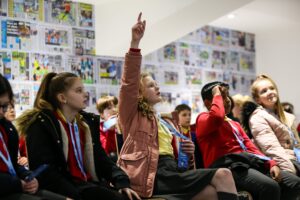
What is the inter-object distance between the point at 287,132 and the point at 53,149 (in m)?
2.13

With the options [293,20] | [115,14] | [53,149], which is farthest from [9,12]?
[293,20]

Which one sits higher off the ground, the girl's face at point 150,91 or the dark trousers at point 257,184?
the girl's face at point 150,91

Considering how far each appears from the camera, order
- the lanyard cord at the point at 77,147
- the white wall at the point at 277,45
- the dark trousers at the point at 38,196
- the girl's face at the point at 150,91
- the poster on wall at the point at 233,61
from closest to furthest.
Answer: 1. the dark trousers at the point at 38,196
2. the lanyard cord at the point at 77,147
3. the girl's face at the point at 150,91
4. the white wall at the point at 277,45
5. the poster on wall at the point at 233,61

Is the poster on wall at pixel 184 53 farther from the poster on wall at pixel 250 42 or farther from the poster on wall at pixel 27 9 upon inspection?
the poster on wall at pixel 27 9

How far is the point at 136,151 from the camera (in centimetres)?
300

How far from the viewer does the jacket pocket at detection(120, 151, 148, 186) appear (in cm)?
293

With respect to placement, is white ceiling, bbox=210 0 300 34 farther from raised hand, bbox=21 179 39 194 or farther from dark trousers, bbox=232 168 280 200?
raised hand, bbox=21 179 39 194

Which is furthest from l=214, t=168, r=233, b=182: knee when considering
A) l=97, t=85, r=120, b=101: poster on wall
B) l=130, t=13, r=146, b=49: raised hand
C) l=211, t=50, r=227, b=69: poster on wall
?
l=211, t=50, r=227, b=69: poster on wall

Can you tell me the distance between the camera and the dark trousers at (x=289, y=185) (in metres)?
3.65

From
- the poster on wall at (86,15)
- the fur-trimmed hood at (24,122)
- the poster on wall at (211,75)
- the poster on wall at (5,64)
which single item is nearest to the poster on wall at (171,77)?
the poster on wall at (211,75)

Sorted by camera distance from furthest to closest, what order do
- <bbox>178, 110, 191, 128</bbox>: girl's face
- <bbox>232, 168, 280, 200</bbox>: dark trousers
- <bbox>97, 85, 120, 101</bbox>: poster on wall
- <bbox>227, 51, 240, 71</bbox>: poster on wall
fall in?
<bbox>227, 51, 240, 71</bbox>: poster on wall < <bbox>97, 85, 120, 101</bbox>: poster on wall < <bbox>178, 110, 191, 128</bbox>: girl's face < <bbox>232, 168, 280, 200</bbox>: dark trousers

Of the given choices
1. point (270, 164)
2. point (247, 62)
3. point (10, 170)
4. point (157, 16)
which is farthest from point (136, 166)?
point (247, 62)

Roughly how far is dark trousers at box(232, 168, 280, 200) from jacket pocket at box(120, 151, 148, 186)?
78cm

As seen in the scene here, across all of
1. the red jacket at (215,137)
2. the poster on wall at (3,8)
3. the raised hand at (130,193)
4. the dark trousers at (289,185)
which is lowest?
the dark trousers at (289,185)
